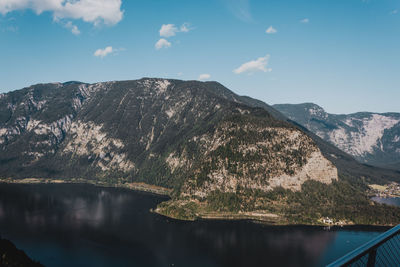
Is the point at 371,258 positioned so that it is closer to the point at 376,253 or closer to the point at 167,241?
the point at 376,253

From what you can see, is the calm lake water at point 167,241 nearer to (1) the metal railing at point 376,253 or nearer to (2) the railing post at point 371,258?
(1) the metal railing at point 376,253

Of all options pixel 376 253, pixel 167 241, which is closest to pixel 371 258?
pixel 376 253

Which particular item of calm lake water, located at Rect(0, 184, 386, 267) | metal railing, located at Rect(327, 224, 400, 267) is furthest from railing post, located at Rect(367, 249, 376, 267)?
calm lake water, located at Rect(0, 184, 386, 267)

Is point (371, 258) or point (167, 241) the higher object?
point (371, 258)

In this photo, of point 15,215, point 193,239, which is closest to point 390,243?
point 193,239

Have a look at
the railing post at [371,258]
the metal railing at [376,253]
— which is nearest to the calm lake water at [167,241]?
the metal railing at [376,253]

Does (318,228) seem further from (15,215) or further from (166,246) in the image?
(15,215)

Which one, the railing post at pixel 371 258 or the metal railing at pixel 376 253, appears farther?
the railing post at pixel 371 258

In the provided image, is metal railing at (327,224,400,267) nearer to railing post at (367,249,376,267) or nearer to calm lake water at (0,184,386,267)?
railing post at (367,249,376,267)
